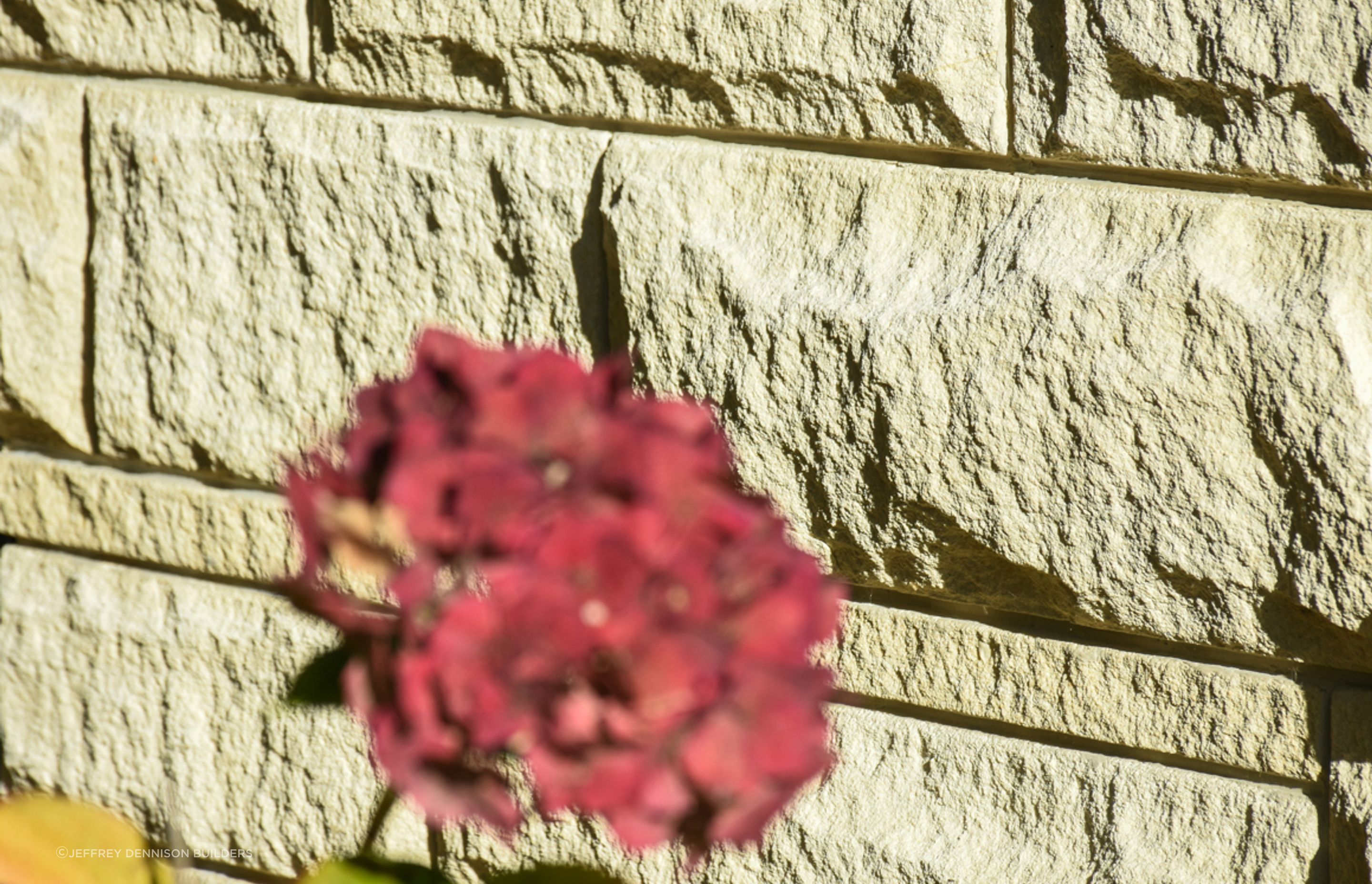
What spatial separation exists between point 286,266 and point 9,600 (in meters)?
0.69

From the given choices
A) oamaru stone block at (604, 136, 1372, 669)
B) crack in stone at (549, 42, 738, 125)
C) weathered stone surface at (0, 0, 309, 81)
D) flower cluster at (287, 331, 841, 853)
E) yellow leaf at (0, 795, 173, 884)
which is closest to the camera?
flower cluster at (287, 331, 841, 853)

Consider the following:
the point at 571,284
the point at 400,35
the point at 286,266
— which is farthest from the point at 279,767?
the point at 400,35

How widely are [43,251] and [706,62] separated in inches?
37.7

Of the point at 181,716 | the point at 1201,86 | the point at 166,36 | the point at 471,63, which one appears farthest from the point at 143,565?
the point at 1201,86

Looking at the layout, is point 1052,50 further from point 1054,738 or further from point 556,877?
point 556,877

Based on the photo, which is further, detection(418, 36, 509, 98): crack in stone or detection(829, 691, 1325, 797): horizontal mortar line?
detection(418, 36, 509, 98): crack in stone

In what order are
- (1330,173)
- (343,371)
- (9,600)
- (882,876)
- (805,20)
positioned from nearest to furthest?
(1330,173) → (805,20) → (882,876) → (343,371) → (9,600)

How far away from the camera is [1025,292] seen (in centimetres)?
123

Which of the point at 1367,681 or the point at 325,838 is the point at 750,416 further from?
the point at 325,838

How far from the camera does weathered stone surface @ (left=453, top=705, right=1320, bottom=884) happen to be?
1.28m

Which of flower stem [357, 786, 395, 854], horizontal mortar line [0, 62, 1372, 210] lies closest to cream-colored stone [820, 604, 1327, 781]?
horizontal mortar line [0, 62, 1372, 210]

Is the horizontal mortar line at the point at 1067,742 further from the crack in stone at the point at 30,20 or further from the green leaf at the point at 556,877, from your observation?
the crack in stone at the point at 30,20

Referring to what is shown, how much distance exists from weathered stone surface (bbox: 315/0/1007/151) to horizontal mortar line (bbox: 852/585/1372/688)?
0.48 meters

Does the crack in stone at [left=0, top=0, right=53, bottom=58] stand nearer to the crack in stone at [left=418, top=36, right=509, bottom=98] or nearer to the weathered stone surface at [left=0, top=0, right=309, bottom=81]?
the weathered stone surface at [left=0, top=0, right=309, bottom=81]
